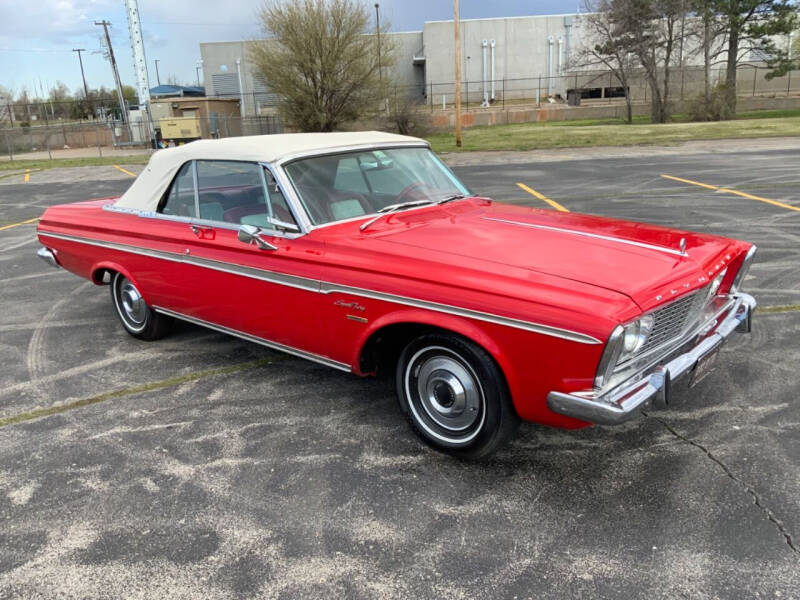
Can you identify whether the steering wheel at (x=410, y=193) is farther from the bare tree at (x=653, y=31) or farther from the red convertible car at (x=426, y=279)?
the bare tree at (x=653, y=31)

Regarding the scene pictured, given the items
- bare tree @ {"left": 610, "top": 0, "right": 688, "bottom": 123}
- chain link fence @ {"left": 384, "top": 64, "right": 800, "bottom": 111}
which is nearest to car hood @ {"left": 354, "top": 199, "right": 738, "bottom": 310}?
bare tree @ {"left": 610, "top": 0, "right": 688, "bottom": 123}

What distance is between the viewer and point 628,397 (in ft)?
9.23

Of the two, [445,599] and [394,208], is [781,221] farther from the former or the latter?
[445,599]

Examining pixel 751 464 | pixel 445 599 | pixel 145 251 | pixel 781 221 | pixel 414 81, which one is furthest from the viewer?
pixel 414 81

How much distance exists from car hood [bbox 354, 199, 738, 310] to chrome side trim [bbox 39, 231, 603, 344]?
0.90ft

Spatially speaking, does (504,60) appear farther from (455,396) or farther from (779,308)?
(455,396)

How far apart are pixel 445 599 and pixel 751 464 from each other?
1.80m

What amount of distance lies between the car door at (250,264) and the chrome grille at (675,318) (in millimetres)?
1785

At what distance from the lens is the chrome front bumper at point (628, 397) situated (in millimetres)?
2727

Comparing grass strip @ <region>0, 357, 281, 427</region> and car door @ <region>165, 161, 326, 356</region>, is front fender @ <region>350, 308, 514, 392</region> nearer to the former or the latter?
car door @ <region>165, 161, 326, 356</region>

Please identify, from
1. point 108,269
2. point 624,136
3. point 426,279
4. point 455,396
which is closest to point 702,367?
point 455,396

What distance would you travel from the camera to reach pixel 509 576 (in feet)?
8.49

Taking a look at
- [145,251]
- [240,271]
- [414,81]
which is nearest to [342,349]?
[240,271]

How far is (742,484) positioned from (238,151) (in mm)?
3497
